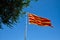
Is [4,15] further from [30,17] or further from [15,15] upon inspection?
[30,17]

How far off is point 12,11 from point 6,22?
1.16 metres

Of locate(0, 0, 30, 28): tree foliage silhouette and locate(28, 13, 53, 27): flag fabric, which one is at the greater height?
locate(28, 13, 53, 27): flag fabric

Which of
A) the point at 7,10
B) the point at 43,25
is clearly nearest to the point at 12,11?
the point at 7,10

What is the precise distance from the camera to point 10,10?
20.6 metres

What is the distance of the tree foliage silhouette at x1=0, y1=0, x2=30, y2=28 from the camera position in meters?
19.9

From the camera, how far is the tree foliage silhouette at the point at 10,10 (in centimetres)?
1994

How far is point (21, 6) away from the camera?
21.4m

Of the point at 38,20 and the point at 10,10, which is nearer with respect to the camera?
the point at 10,10

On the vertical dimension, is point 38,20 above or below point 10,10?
above

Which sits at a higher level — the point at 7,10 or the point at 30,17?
the point at 30,17

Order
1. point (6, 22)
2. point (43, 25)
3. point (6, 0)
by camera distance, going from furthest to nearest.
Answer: point (43, 25) < point (6, 22) < point (6, 0)

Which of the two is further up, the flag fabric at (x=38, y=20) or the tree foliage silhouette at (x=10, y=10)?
the flag fabric at (x=38, y=20)

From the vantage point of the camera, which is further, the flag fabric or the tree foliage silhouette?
the flag fabric

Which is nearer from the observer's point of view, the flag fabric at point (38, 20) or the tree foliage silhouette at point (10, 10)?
the tree foliage silhouette at point (10, 10)
